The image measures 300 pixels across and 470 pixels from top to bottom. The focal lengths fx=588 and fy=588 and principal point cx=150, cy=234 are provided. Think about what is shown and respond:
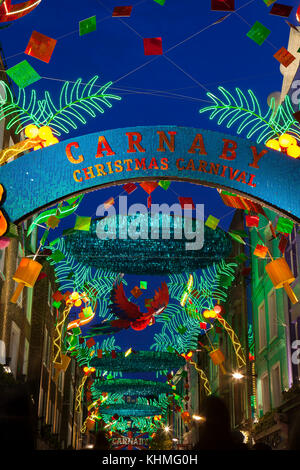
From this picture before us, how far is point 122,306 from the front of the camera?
2194cm

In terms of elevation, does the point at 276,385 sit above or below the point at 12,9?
below

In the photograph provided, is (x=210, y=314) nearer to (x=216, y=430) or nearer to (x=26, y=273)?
(x=26, y=273)

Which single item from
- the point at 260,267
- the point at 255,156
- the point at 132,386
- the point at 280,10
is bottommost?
the point at 255,156

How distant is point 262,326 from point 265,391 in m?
2.83

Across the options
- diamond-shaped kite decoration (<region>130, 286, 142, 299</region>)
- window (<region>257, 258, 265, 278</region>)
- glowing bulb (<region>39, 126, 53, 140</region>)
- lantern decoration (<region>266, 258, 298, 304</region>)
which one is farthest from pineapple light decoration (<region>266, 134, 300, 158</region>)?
window (<region>257, 258, 265, 278</region>)

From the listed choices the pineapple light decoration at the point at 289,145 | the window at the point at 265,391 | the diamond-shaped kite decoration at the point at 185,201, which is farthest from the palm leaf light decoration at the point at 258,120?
the window at the point at 265,391

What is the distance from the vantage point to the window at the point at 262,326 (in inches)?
1011

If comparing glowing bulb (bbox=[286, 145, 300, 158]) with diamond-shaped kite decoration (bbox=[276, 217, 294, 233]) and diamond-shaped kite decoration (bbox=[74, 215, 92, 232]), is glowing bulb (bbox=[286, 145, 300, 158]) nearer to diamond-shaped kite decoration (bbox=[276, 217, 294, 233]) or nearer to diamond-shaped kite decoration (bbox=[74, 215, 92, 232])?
diamond-shaped kite decoration (bbox=[276, 217, 294, 233])

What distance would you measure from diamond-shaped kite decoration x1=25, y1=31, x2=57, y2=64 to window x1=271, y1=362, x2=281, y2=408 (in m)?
16.1

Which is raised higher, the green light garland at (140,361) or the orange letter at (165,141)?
the green light garland at (140,361)

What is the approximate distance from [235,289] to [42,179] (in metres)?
23.2

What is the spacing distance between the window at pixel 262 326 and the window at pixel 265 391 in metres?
1.33

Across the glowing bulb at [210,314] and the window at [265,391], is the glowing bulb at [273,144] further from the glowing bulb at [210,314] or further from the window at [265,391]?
the window at [265,391]

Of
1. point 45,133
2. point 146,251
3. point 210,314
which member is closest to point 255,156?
point 45,133
